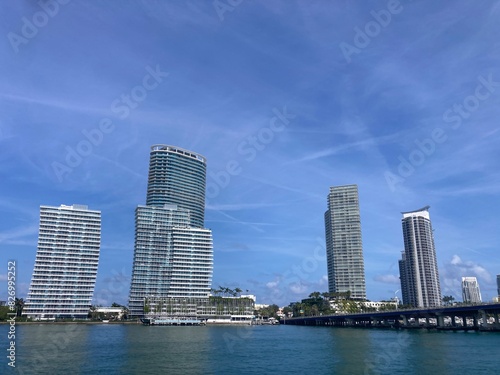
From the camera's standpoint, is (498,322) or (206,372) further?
(498,322)

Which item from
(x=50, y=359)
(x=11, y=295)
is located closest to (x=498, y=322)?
(x=50, y=359)

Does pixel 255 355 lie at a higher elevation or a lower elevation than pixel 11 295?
lower

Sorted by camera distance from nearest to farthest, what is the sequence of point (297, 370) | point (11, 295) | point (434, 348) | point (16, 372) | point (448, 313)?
1. point (11, 295)
2. point (16, 372)
3. point (297, 370)
4. point (434, 348)
5. point (448, 313)

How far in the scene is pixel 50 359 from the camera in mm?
72312

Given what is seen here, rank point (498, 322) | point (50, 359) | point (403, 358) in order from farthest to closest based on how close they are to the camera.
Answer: point (498, 322) < point (403, 358) < point (50, 359)

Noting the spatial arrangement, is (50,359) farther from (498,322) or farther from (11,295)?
(498,322)

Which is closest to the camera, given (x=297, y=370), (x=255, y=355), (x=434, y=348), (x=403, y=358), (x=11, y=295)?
(x=11, y=295)

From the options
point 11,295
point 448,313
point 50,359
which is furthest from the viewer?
point 448,313

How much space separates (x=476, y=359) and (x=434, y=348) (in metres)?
21.5

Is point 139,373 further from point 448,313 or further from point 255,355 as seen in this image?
point 448,313

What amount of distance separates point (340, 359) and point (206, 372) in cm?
2973

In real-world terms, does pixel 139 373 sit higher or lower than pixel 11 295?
lower

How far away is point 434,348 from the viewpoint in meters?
95.7

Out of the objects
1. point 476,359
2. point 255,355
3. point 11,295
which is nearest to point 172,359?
point 255,355
